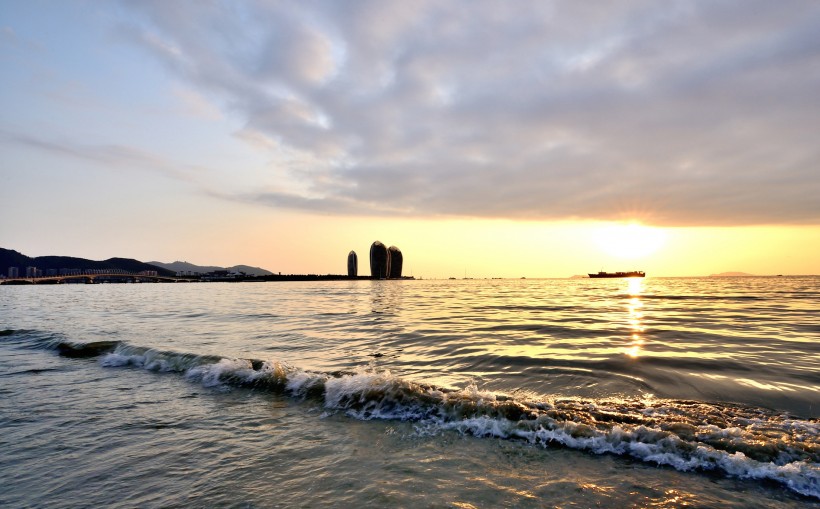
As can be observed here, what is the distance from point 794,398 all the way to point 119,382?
17516mm

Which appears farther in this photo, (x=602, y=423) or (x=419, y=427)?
(x=419, y=427)

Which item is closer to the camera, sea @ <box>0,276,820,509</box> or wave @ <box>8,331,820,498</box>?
sea @ <box>0,276,820,509</box>

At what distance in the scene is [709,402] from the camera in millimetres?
9141

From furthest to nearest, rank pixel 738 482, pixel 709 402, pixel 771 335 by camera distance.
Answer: pixel 771 335
pixel 709 402
pixel 738 482

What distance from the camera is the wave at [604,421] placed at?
6.25m

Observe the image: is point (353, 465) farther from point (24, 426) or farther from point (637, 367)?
point (637, 367)

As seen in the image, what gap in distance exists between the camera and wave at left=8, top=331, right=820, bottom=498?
6.25 m

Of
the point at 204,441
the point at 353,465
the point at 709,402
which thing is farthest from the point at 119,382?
the point at 709,402

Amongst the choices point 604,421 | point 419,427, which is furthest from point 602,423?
point 419,427

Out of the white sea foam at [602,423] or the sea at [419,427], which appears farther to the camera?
the white sea foam at [602,423]

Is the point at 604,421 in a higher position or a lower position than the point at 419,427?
higher

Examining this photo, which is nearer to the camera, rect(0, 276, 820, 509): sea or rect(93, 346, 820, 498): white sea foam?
rect(0, 276, 820, 509): sea

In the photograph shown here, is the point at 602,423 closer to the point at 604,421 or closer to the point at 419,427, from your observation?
the point at 604,421

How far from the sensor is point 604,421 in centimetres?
783
